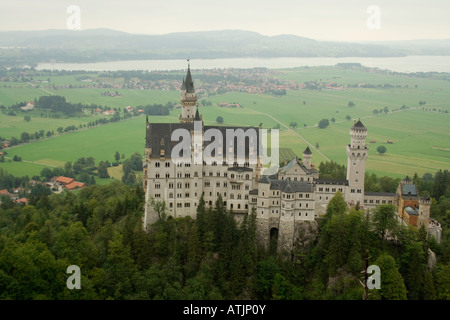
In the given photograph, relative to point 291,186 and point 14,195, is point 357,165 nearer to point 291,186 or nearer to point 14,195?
point 291,186

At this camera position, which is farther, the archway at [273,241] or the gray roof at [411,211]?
the gray roof at [411,211]

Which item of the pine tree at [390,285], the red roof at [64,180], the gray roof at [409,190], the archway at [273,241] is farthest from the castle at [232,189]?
the red roof at [64,180]

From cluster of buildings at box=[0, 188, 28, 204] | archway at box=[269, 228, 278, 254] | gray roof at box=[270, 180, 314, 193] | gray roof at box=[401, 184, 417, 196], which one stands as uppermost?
gray roof at box=[270, 180, 314, 193]

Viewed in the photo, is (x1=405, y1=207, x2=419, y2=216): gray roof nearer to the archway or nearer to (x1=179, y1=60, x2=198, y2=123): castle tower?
the archway

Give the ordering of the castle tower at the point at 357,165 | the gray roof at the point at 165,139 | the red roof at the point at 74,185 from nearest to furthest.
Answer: the gray roof at the point at 165,139
the castle tower at the point at 357,165
the red roof at the point at 74,185

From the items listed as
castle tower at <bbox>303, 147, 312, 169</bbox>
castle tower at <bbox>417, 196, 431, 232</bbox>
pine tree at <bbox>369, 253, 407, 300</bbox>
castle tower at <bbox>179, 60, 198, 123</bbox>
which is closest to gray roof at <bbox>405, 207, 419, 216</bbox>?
castle tower at <bbox>417, 196, 431, 232</bbox>

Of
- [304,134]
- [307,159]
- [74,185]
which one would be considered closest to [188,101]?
[307,159]

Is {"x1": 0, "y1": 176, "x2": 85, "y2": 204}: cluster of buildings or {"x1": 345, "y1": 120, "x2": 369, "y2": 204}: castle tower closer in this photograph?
{"x1": 345, "y1": 120, "x2": 369, "y2": 204}: castle tower

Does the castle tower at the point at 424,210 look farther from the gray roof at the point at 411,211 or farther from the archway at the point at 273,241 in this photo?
the archway at the point at 273,241
